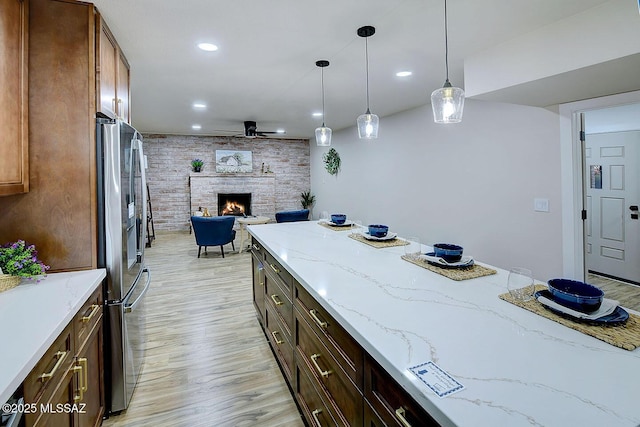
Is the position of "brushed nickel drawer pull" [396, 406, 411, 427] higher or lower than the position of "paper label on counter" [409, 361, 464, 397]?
lower

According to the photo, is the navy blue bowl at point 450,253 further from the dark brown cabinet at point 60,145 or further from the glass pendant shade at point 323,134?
the dark brown cabinet at point 60,145

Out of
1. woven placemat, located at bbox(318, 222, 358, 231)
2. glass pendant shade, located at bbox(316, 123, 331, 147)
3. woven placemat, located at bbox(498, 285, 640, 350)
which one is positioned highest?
glass pendant shade, located at bbox(316, 123, 331, 147)

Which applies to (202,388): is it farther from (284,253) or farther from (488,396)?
(488,396)

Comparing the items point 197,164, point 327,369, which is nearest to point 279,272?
point 327,369

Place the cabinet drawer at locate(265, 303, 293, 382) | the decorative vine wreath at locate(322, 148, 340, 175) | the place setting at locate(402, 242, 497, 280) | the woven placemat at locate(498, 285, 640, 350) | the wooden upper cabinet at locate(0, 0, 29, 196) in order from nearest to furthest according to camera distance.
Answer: the woven placemat at locate(498, 285, 640, 350) < the wooden upper cabinet at locate(0, 0, 29, 196) < the place setting at locate(402, 242, 497, 280) < the cabinet drawer at locate(265, 303, 293, 382) < the decorative vine wreath at locate(322, 148, 340, 175)

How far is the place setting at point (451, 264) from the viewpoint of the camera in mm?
1635

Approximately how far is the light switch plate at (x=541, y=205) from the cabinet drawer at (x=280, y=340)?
113 inches

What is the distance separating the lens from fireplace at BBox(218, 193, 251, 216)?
8789 millimetres

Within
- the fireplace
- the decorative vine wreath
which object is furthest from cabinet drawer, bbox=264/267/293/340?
the fireplace

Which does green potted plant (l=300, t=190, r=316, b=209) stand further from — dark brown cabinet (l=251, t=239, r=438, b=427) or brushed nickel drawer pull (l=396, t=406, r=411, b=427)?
brushed nickel drawer pull (l=396, t=406, r=411, b=427)

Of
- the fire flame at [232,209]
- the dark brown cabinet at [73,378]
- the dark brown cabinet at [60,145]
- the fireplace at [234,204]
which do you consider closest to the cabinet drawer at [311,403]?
the dark brown cabinet at [73,378]

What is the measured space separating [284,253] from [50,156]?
142cm

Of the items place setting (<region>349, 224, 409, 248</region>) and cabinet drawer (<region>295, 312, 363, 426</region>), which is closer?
cabinet drawer (<region>295, 312, 363, 426</region>)

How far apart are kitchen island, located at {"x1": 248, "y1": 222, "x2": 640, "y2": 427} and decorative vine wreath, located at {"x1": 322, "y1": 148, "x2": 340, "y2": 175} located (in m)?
6.34
